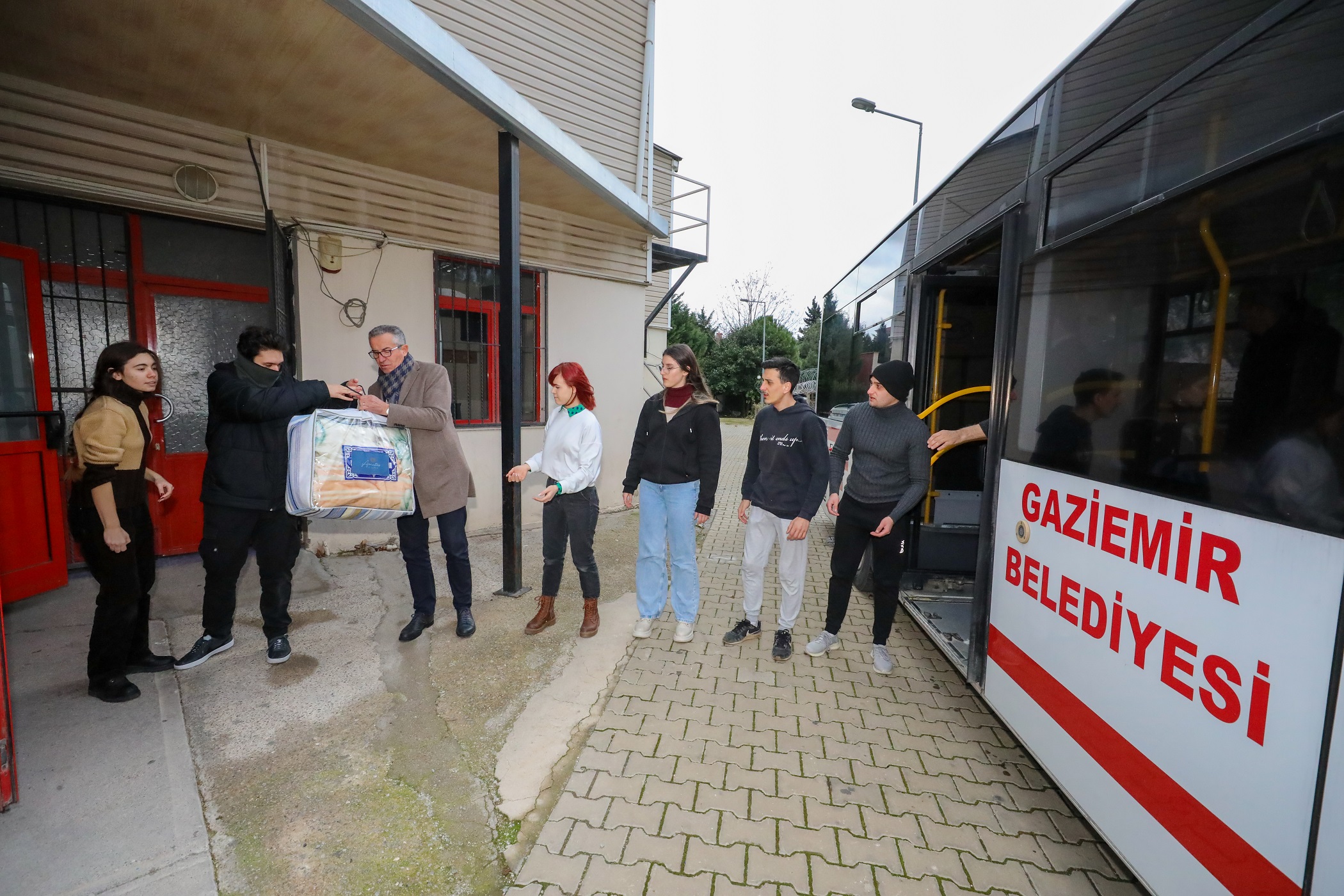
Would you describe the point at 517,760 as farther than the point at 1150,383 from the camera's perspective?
Yes

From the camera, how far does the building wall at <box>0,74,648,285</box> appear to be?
4168 mm

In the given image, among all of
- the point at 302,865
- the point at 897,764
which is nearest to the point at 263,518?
the point at 302,865

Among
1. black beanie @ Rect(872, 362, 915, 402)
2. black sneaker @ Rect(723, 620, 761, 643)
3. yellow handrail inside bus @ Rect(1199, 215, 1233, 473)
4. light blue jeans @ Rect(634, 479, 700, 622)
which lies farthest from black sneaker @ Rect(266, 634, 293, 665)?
yellow handrail inside bus @ Rect(1199, 215, 1233, 473)

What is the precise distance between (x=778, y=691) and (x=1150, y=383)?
7.81 feet

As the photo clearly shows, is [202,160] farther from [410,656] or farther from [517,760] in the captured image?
[517,760]

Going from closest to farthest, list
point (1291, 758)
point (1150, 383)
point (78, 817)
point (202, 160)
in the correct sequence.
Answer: point (1291, 758)
point (1150, 383)
point (78, 817)
point (202, 160)

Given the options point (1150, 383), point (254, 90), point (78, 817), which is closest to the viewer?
point (1150, 383)

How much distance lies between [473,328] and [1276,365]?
21.2 feet

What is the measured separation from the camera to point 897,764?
2.80 meters

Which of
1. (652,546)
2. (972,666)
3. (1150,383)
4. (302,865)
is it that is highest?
(1150,383)

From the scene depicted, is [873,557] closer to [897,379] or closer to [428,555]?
[897,379]

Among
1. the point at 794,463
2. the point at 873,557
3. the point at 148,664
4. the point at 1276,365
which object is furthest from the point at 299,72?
the point at 1276,365

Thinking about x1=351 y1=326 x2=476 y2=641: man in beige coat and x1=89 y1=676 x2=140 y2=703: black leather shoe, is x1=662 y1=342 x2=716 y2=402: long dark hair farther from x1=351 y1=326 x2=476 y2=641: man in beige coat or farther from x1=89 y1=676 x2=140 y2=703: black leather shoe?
x1=89 y1=676 x2=140 y2=703: black leather shoe

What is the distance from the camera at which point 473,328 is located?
670 cm
